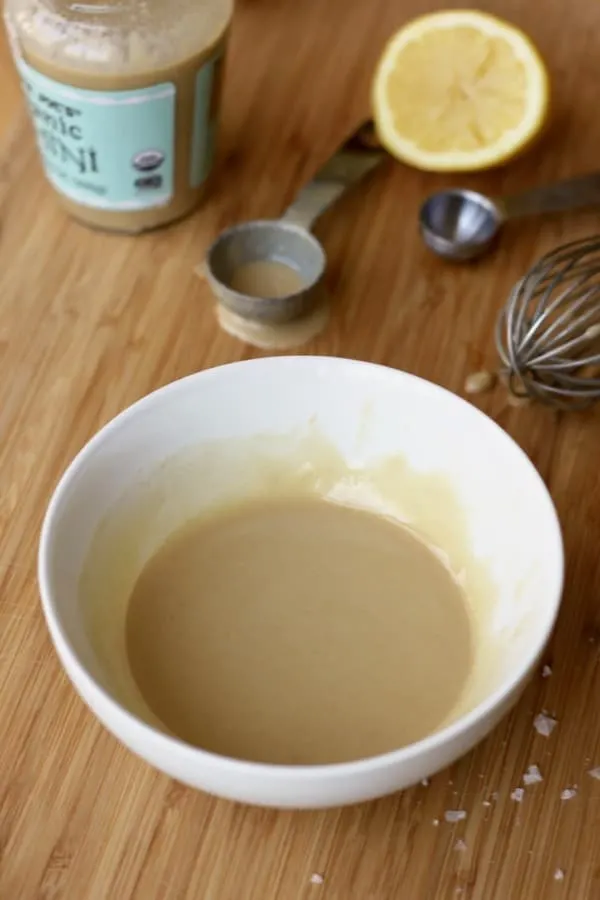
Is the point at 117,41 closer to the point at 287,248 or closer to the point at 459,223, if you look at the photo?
the point at 287,248

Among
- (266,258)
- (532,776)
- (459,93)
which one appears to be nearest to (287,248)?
(266,258)

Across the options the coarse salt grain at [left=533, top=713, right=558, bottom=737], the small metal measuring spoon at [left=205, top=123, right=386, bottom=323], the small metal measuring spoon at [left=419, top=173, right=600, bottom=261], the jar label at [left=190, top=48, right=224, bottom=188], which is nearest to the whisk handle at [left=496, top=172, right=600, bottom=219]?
the small metal measuring spoon at [left=419, top=173, right=600, bottom=261]

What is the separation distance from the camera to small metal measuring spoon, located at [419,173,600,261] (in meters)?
0.85

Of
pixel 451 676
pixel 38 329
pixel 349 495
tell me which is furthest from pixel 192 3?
pixel 451 676

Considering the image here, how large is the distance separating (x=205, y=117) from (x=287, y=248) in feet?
0.40

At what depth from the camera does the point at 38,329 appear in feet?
2.59

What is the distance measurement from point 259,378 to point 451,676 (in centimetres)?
22

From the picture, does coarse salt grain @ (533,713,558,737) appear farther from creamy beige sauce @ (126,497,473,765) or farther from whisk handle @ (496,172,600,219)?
whisk handle @ (496,172,600,219)

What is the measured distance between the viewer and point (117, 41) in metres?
0.73

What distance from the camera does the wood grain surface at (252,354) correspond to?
1.80ft

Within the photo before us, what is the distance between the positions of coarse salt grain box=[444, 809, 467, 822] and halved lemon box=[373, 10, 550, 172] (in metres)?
0.55

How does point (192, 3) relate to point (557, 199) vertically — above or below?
above

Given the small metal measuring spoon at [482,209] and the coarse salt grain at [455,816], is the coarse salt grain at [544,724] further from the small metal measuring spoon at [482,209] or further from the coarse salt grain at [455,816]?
the small metal measuring spoon at [482,209]

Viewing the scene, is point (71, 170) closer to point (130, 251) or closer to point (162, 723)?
point (130, 251)
